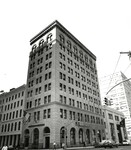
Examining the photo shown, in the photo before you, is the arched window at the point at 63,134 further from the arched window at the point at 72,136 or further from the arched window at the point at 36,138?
the arched window at the point at 36,138

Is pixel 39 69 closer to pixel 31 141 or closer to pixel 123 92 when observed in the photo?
pixel 31 141

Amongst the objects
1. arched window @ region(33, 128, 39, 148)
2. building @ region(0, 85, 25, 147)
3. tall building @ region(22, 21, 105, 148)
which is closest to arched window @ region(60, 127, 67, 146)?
tall building @ region(22, 21, 105, 148)

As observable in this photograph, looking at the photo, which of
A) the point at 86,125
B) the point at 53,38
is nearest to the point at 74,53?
the point at 53,38

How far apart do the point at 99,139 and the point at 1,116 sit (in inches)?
1653

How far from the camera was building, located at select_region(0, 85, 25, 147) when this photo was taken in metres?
54.5

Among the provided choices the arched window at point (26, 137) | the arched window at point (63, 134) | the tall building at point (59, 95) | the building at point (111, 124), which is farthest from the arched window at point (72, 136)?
the building at point (111, 124)

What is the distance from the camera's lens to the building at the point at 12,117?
5451cm

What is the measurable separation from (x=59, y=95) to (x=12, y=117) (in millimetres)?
27667

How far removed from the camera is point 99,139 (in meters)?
55.8

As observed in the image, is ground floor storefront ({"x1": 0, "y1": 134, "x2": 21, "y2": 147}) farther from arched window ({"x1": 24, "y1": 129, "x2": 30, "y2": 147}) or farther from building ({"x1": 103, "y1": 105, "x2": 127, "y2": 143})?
building ({"x1": 103, "y1": 105, "x2": 127, "y2": 143})

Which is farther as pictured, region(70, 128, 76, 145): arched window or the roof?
the roof

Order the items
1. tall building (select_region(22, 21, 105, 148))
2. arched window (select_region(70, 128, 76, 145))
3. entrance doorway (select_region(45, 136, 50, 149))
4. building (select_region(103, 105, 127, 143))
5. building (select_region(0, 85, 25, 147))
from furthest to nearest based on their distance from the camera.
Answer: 1. building (select_region(103, 105, 127, 143))
2. building (select_region(0, 85, 25, 147))
3. arched window (select_region(70, 128, 76, 145))
4. tall building (select_region(22, 21, 105, 148))
5. entrance doorway (select_region(45, 136, 50, 149))

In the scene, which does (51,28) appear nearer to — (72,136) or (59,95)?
(59,95)

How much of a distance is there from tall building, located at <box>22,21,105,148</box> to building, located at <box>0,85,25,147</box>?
9.51 meters
